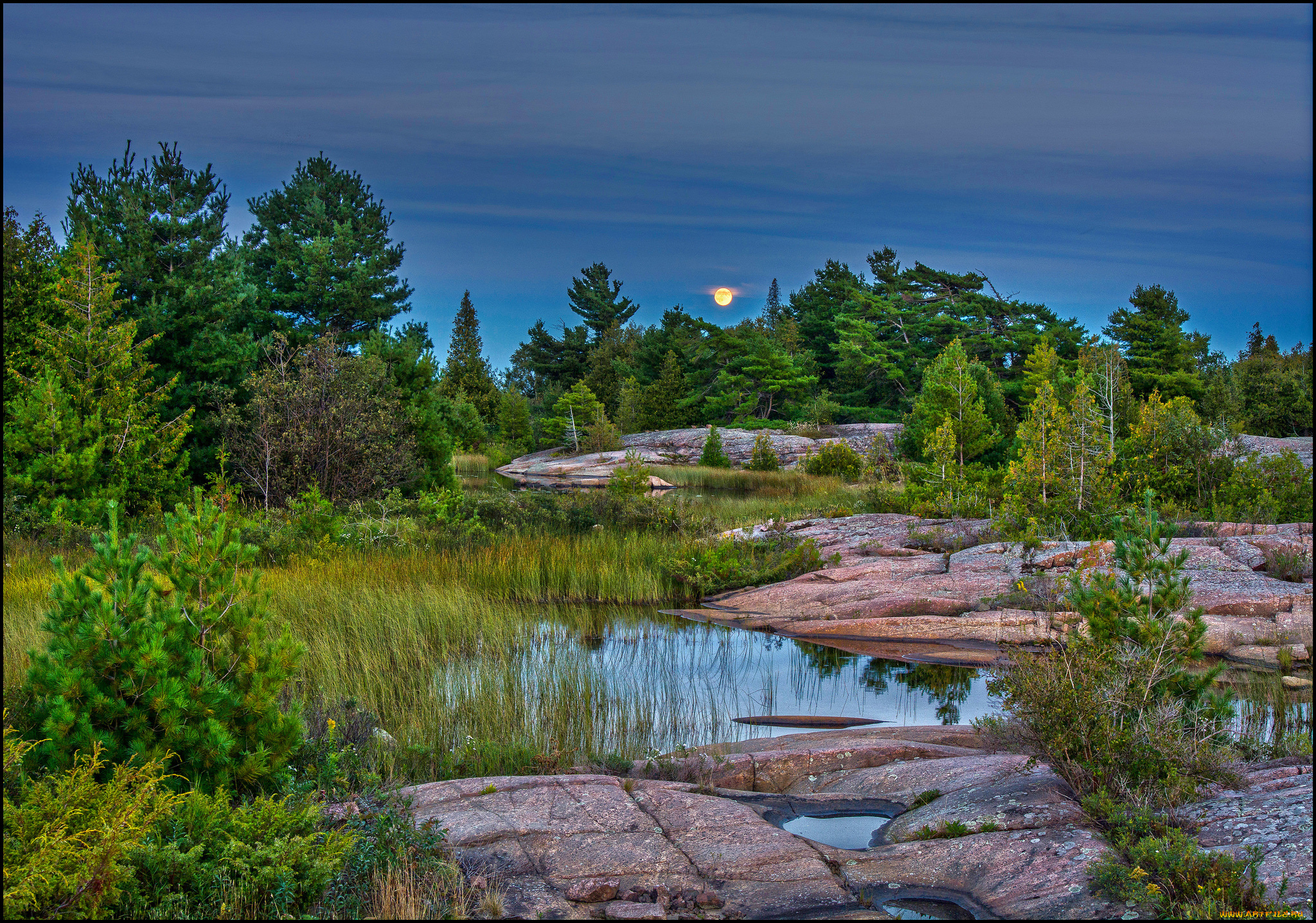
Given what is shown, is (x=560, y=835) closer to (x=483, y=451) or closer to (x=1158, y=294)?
(x=1158, y=294)

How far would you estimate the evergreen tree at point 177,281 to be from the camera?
19500 mm

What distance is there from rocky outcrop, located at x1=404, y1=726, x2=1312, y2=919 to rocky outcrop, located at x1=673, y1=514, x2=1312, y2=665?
175 inches

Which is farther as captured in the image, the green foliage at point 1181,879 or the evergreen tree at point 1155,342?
the evergreen tree at point 1155,342

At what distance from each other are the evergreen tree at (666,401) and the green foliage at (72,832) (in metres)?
48.9

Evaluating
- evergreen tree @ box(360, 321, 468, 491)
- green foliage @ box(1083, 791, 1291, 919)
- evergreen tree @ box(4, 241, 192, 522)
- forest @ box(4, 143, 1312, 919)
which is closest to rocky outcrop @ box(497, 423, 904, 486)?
forest @ box(4, 143, 1312, 919)

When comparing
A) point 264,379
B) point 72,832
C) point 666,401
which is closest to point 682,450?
point 666,401

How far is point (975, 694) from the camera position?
30.6 ft

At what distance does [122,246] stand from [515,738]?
18.0m

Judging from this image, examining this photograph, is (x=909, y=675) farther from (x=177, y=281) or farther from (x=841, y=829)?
(x=177, y=281)

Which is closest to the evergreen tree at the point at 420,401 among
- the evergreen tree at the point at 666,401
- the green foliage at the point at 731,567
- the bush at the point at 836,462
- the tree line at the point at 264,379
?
the tree line at the point at 264,379

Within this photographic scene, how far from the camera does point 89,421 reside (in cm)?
1592

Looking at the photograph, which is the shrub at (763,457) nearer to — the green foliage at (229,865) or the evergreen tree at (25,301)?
the evergreen tree at (25,301)

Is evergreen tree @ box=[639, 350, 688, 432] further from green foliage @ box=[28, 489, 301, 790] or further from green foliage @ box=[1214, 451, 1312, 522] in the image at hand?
green foliage @ box=[28, 489, 301, 790]

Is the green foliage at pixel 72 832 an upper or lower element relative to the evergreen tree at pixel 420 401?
lower
